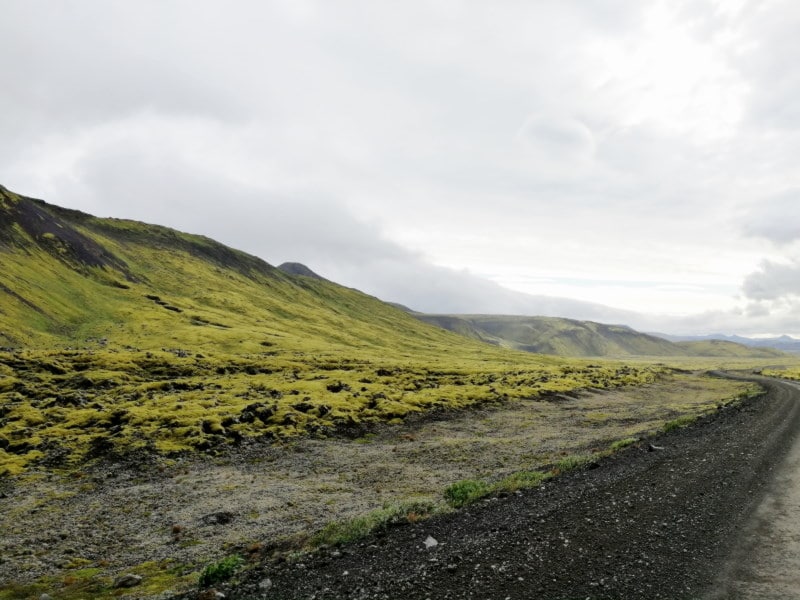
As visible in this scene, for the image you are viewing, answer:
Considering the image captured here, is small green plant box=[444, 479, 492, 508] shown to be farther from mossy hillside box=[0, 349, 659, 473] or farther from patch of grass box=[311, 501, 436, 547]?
mossy hillside box=[0, 349, 659, 473]

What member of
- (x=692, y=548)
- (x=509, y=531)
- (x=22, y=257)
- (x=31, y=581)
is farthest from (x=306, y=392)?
(x=22, y=257)

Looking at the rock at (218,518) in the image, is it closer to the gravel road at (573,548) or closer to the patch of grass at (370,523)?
the patch of grass at (370,523)

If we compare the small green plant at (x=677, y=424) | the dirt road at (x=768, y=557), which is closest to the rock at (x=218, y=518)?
the dirt road at (x=768, y=557)

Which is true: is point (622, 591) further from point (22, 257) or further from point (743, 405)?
point (22, 257)

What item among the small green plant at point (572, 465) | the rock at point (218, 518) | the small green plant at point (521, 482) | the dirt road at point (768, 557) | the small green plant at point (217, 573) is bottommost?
the rock at point (218, 518)

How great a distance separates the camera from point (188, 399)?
50.1m

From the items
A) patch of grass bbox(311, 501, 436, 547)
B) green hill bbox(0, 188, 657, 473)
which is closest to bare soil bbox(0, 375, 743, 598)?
patch of grass bbox(311, 501, 436, 547)

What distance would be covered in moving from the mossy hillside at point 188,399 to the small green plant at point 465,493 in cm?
2301

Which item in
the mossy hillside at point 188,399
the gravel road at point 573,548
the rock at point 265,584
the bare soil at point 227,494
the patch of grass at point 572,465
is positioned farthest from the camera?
the mossy hillside at point 188,399

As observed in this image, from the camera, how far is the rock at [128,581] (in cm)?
1503

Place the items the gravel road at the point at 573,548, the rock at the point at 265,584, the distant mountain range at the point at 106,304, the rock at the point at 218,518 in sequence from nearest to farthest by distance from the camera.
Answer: the gravel road at the point at 573,548, the rock at the point at 265,584, the rock at the point at 218,518, the distant mountain range at the point at 106,304

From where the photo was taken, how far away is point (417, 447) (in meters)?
37.3

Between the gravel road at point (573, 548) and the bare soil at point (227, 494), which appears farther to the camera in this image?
the bare soil at point (227, 494)

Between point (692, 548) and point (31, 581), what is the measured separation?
23008mm
